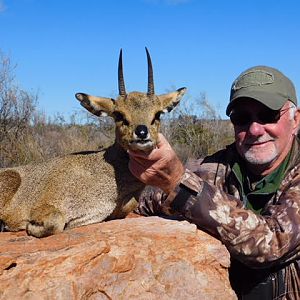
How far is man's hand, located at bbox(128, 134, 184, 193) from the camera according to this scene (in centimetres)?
442

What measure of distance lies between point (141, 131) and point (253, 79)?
1.20 metres

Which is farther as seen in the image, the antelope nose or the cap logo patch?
the cap logo patch

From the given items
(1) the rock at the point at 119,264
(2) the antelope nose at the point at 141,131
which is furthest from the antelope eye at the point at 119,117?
A: (1) the rock at the point at 119,264

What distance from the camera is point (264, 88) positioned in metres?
5.25

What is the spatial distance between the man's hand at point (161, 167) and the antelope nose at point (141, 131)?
18.7 inches

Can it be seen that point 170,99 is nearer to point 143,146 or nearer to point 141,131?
point 141,131

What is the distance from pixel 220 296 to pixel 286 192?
110 cm

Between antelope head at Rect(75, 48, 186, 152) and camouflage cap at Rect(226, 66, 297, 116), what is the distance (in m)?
0.83

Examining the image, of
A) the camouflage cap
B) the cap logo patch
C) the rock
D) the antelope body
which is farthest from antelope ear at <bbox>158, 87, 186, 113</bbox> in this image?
the rock

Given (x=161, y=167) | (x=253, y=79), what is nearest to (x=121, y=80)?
(x=253, y=79)

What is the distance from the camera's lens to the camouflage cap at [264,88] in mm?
5195

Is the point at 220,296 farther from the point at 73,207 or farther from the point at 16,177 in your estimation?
the point at 16,177

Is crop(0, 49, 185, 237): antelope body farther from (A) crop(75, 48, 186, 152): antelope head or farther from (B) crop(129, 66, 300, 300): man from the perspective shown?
(B) crop(129, 66, 300, 300): man

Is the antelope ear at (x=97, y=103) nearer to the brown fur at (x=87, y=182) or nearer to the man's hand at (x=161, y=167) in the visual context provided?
the brown fur at (x=87, y=182)
